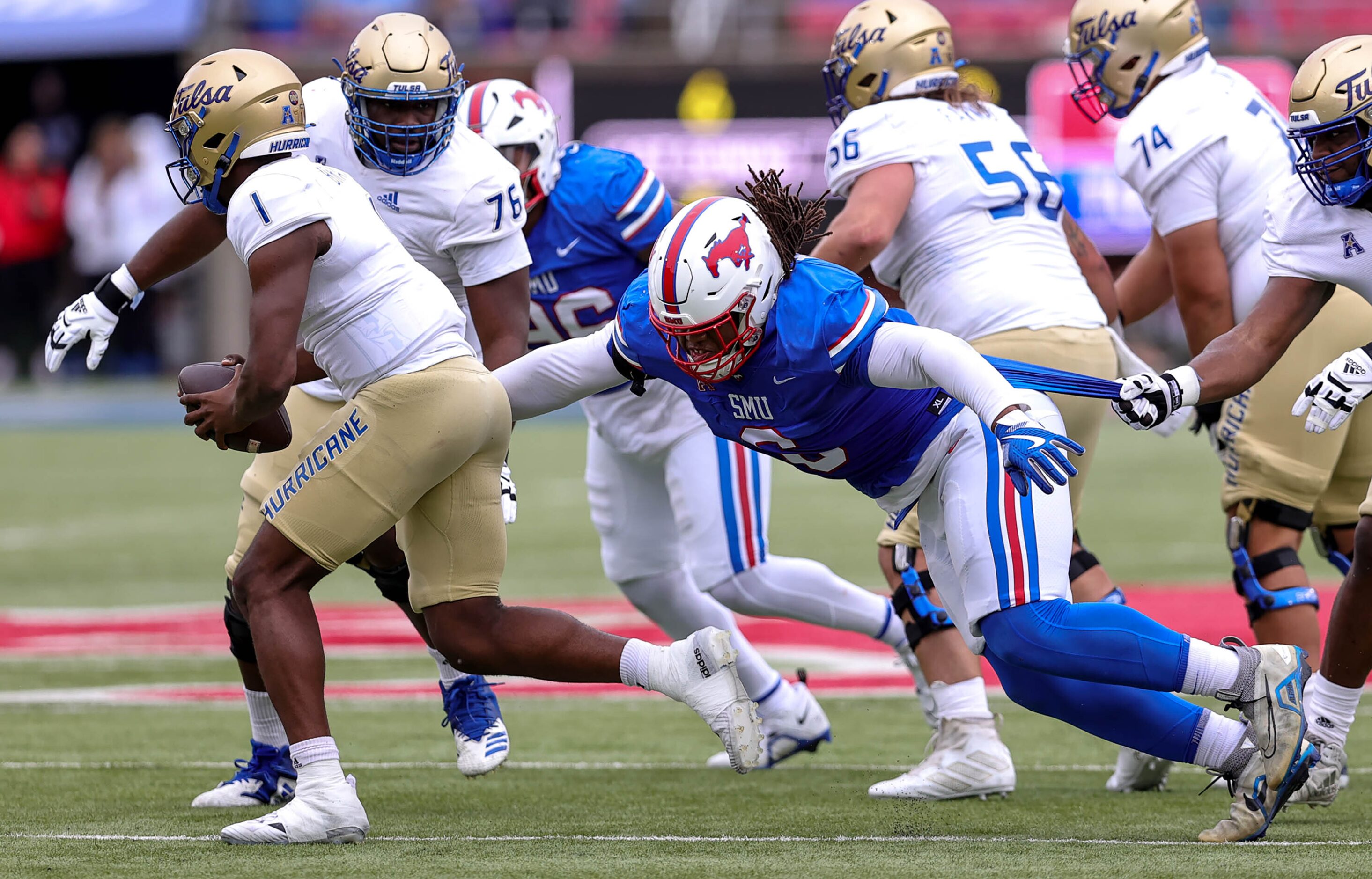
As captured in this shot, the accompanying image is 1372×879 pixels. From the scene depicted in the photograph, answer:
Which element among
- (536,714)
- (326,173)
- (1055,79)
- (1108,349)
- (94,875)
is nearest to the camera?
(94,875)

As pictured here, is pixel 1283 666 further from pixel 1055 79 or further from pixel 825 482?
pixel 1055 79

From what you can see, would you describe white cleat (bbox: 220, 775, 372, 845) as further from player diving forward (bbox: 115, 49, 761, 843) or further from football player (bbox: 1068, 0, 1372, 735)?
football player (bbox: 1068, 0, 1372, 735)

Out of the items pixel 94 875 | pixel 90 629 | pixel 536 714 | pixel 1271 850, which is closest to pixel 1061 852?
pixel 1271 850

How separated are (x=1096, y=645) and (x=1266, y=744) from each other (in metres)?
0.43

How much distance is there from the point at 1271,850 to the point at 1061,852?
432 millimetres

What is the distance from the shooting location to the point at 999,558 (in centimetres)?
389

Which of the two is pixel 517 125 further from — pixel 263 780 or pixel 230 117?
pixel 263 780

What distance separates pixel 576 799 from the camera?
183 inches

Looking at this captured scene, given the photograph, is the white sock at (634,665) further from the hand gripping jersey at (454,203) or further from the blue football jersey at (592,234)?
the blue football jersey at (592,234)

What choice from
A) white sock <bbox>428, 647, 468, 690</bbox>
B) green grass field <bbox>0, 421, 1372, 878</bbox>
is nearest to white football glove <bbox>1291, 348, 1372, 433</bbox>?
green grass field <bbox>0, 421, 1372, 878</bbox>

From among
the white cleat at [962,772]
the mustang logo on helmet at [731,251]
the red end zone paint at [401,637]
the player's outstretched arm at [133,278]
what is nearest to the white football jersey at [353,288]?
the player's outstretched arm at [133,278]

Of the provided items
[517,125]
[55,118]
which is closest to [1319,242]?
[517,125]

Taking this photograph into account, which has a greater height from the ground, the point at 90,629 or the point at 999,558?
the point at 999,558

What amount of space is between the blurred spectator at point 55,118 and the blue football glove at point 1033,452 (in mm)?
19448
